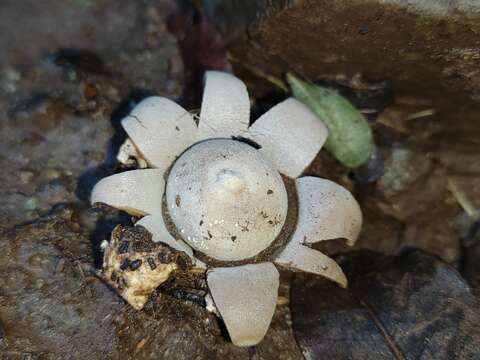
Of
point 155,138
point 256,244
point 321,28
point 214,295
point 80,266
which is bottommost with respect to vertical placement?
point 80,266

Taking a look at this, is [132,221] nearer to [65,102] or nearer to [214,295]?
[214,295]

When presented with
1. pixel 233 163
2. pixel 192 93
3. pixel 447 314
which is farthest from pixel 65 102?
pixel 447 314

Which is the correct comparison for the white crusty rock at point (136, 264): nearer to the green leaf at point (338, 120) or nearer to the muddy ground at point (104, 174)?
the muddy ground at point (104, 174)

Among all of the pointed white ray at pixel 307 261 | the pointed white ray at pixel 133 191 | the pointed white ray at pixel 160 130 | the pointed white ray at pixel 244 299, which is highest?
the pointed white ray at pixel 160 130

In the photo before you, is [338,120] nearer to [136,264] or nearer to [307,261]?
[307,261]

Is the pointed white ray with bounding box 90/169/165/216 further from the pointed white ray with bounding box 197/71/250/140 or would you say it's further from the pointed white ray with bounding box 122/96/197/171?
the pointed white ray with bounding box 197/71/250/140

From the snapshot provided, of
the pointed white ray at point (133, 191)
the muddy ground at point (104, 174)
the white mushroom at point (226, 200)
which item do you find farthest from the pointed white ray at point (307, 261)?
the pointed white ray at point (133, 191)
